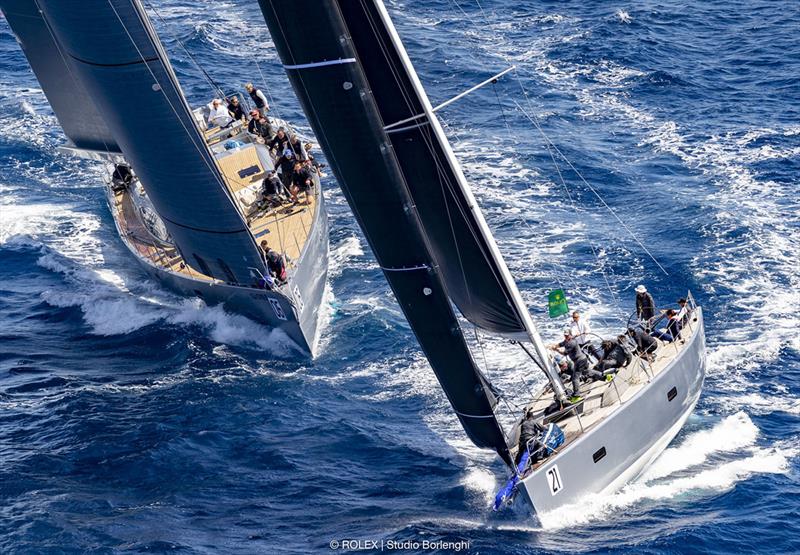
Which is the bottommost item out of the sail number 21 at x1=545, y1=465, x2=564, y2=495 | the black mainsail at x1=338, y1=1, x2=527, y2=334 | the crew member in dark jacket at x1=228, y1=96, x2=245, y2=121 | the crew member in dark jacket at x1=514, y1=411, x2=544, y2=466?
the sail number 21 at x1=545, y1=465, x2=564, y2=495

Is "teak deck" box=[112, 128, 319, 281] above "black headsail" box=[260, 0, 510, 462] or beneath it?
beneath

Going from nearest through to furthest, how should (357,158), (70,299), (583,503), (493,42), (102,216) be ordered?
(357,158), (583,503), (70,299), (102,216), (493,42)

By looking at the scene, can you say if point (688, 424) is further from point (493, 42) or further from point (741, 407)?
point (493, 42)

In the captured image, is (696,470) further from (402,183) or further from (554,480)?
(402,183)

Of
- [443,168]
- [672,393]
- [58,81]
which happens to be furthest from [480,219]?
[58,81]

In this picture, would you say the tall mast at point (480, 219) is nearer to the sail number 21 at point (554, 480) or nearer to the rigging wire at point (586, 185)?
the sail number 21 at point (554, 480)

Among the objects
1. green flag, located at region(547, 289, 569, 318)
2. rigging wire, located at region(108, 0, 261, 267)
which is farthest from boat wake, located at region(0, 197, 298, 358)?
green flag, located at region(547, 289, 569, 318)

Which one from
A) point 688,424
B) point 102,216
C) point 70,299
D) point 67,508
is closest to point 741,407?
point 688,424

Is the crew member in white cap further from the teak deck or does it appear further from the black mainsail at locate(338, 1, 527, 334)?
the teak deck
